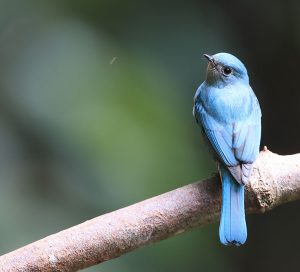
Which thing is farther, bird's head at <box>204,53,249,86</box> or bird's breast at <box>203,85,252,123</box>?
bird's head at <box>204,53,249,86</box>

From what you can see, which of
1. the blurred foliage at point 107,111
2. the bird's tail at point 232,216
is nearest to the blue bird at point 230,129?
the bird's tail at point 232,216

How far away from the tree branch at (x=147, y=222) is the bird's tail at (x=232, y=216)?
5cm

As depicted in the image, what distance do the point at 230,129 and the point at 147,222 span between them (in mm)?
777

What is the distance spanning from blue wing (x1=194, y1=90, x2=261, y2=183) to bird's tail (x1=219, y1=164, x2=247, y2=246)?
0.18 feet

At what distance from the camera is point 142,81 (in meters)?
4.32

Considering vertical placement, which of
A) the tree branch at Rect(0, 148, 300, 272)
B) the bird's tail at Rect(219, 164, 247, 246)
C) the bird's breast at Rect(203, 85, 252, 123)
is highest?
the bird's breast at Rect(203, 85, 252, 123)

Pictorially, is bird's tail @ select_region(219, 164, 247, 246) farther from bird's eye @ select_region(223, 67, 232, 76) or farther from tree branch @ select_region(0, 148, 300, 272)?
bird's eye @ select_region(223, 67, 232, 76)

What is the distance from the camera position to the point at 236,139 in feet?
11.0

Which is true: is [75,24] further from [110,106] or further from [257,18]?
[257,18]

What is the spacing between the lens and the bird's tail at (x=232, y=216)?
3027 millimetres

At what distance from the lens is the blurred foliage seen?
4047 mm

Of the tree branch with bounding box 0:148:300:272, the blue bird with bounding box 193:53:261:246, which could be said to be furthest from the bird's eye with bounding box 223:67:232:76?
the tree branch with bounding box 0:148:300:272

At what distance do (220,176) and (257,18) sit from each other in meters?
2.24

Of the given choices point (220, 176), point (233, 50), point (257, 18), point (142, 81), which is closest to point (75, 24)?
point (142, 81)
